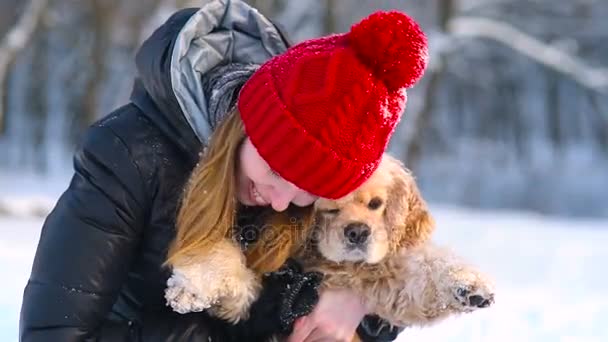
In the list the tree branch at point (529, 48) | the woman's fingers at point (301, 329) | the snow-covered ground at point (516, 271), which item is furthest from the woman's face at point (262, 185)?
the tree branch at point (529, 48)

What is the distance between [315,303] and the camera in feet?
8.59

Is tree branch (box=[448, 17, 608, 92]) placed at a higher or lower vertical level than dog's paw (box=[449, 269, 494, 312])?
higher

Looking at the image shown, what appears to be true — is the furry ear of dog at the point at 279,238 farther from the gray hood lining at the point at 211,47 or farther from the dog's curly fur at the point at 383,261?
the gray hood lining at the point at 211,47

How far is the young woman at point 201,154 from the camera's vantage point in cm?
208

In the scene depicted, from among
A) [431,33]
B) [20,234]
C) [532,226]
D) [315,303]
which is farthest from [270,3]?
[315,303]

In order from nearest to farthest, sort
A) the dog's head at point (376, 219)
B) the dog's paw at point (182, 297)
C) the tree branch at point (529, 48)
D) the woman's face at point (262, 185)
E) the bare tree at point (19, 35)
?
the woman's face at point (262, 185)
the dog's paw at point (182, 297)
the dog's head at point (376, 219)
the bare tree at point (19, 35)
the tree branch at point (529, 48)

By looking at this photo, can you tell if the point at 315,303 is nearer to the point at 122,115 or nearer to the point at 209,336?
the point at 209,336

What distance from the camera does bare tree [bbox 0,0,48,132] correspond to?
12.7m

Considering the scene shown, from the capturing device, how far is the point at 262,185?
222 cm

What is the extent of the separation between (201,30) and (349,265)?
0.80 m

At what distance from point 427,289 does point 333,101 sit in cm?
72

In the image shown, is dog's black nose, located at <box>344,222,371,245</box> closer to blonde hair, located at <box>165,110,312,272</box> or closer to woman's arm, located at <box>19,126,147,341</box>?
blonde hair, located at <box>165,110,312,272</box>

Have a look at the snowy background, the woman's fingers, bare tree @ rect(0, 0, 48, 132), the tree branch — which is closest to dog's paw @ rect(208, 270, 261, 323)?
the woman's fingers

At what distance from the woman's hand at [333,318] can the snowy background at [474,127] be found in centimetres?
130
